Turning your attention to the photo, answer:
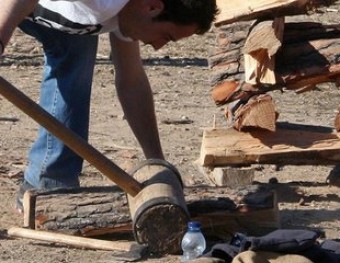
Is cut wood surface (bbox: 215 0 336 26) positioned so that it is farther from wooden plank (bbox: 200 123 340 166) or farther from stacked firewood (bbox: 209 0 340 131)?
wooden plank (bbox: 200 123 340 166)

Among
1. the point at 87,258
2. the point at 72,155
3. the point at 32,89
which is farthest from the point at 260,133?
the point at 32,89

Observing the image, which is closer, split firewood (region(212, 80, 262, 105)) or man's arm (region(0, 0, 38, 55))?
man's arm (region(0, 0, 38, 55))

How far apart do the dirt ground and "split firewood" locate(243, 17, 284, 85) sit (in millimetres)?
691

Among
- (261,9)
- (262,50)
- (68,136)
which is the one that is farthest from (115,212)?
(261,9)

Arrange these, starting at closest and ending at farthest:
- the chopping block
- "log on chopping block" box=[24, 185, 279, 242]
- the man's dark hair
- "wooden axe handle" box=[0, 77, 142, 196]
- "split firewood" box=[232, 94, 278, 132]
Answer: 1. the man's dark hair
2. "wooden axe handle" box=[0, 77, 142, 196]
3. the chopping block
4. "log on chopping block" box=[24, 185, 279, 242]
5. "split firewood" box=[232, 94, 278, 132]

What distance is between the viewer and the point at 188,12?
201 inches

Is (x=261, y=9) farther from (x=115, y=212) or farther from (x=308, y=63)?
(x=115, y=212)

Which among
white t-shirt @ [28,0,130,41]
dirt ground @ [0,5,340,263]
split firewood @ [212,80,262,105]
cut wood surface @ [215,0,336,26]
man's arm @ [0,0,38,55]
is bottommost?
dirt ground @ [0,5,340,263]

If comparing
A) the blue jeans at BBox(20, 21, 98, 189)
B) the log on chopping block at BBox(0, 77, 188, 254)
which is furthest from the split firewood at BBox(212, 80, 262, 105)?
the log on chopping block at BBox(0, 77, 188, 254)

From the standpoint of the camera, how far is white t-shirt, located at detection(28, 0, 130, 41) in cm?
513

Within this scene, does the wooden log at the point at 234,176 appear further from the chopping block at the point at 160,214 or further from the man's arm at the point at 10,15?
the man's arm at the point at 10,15

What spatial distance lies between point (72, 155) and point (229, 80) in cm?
111

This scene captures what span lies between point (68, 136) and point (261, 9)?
1.67 metres

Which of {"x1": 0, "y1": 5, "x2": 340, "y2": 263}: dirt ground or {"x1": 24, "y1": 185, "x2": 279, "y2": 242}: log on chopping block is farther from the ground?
{"x1": 24, "y1": 185, "x2": 279, "y2": 242}: log on chopping block
